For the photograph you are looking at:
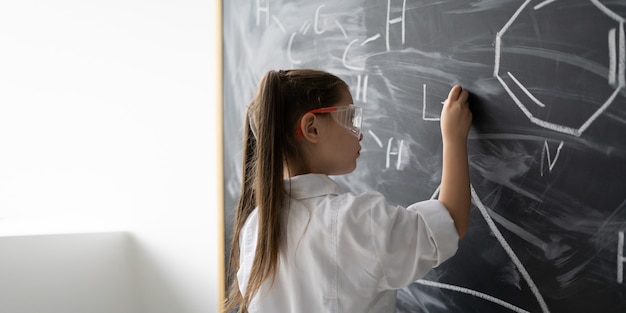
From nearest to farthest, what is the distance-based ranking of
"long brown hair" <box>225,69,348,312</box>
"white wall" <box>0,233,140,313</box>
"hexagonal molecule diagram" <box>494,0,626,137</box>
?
1. "hexagonal molecule diagram" <box>494,0,626,137</box>
2. "long brown hair" <box>225,69,348,312</box>
3. "white wall" <box>0,233,140,313</box>

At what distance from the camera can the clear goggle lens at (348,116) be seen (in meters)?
1.40

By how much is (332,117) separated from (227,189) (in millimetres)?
775

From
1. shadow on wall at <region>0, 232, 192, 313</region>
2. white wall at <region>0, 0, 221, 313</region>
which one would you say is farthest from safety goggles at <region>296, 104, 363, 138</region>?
shadow on wall at <region>0, 232, 192, 313</region>

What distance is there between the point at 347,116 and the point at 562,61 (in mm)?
442

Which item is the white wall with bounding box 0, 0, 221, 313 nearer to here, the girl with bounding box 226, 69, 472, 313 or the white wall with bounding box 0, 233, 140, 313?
the white wall with bounding box 0, 233, 140, 313

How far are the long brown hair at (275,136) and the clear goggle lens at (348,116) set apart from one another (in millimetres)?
22

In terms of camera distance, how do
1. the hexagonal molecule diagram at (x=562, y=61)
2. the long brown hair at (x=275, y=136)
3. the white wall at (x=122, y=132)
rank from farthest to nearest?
1. the white wall at (x=122, y=132)
2. the long brown hair at (x=275, y=136)
3. the hexagonal molecule diagram at (x=562, y=61)

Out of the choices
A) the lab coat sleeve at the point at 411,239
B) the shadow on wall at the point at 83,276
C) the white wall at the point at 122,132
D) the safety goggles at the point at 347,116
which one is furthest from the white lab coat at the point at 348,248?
the shadow on wall at the point at 83,276

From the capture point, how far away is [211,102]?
7.37 feet

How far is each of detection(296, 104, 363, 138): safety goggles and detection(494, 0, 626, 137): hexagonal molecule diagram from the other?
1.00ft

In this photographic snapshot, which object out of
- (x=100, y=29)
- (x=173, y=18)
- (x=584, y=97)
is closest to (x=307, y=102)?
(x=584, y=97)

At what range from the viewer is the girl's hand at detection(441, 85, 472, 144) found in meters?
1.37

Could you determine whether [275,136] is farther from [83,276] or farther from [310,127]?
[83,276]

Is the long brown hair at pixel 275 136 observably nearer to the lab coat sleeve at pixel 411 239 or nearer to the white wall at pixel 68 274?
the lab coat sleeve at pixel 411 239
